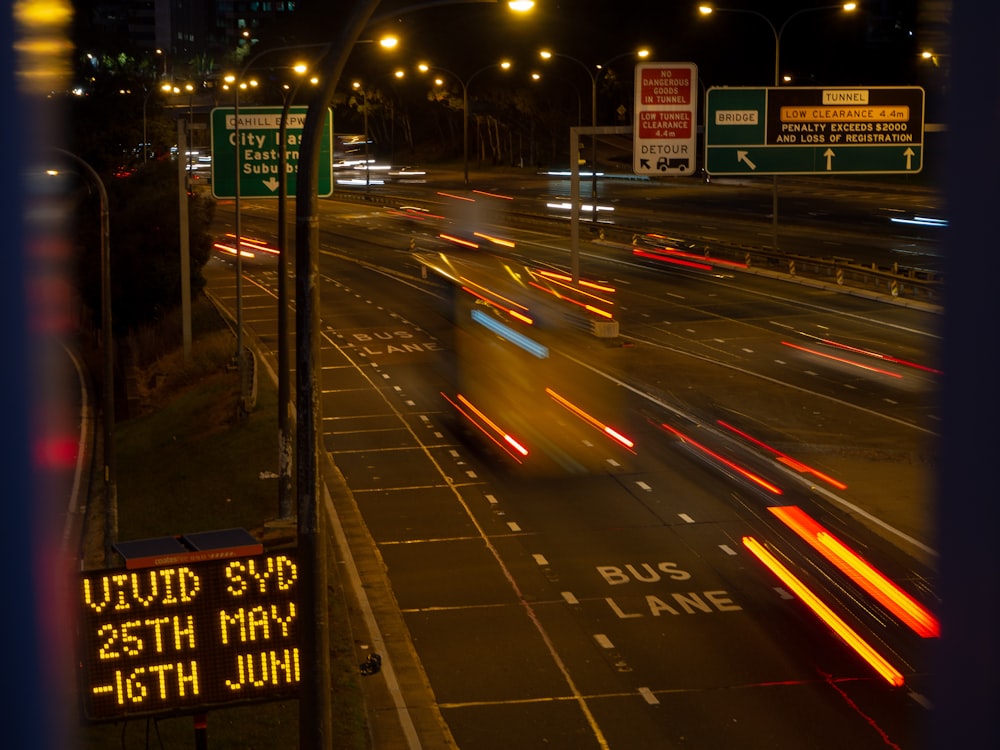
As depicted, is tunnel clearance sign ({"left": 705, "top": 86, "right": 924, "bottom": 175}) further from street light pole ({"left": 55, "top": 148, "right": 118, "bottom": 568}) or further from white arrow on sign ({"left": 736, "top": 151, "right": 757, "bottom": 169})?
street light pole ({"left": 55, "top": 148, "right": 118, "bottom": 568})

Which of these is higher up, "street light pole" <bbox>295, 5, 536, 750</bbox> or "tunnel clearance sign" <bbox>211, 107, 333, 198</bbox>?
"tunnel clearance sign" <bbox>211, 107, 333, 198</bbox>

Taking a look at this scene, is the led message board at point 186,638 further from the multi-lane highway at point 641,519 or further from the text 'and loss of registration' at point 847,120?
the text 'and loss of registration' at point 847,120

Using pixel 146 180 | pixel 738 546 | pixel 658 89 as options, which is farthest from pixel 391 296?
pixel 738 546

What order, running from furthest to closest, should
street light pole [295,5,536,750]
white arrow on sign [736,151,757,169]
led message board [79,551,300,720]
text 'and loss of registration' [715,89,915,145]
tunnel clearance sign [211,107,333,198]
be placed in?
white arrow on sign [736,151,757,169] → text 'and loss of registration' [715,89,915,145] → tunnel clearance sign [211,107,333,198] → led message board [79,551,300,720] → street light pole [295,5,536,750]

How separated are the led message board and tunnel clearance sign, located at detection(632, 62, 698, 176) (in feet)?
81.4

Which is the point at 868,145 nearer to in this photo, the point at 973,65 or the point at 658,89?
the point at 658,89

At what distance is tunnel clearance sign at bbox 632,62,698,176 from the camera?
33.0 metres

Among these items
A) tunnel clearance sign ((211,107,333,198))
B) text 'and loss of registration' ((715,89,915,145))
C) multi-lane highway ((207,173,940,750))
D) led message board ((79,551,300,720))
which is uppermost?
text 'and loss of registration' ((715,89,915,145))

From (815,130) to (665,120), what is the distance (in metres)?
3.65

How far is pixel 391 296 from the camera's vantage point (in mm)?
51812

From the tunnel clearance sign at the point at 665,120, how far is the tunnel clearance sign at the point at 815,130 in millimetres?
822

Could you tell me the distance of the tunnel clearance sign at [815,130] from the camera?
101 ft

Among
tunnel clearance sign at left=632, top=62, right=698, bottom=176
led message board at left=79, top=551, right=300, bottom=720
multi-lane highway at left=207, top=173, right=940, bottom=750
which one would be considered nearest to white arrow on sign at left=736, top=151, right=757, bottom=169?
tunnel clearance sign at left=632, top=62, right=698, bottom=176

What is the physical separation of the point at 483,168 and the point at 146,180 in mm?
62138
